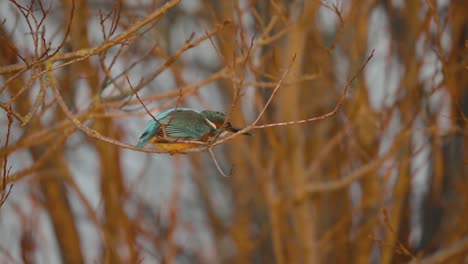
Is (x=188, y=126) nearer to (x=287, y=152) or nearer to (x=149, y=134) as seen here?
(x=149, y=134)

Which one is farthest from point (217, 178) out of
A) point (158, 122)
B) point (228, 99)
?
point (158, 122)

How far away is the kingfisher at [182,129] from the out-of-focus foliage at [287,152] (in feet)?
5.12

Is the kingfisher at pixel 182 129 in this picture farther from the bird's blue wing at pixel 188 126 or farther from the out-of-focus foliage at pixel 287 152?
the out-of-focus foliage at pixel 287 152

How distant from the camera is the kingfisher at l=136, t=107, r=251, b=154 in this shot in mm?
2672

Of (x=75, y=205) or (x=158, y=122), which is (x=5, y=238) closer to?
(x=75, y=205)

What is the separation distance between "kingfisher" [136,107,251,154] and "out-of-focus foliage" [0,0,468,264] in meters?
1.56

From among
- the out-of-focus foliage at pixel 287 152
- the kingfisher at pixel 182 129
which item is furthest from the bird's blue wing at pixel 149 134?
the out-of-focus foliage at pixel 287 152

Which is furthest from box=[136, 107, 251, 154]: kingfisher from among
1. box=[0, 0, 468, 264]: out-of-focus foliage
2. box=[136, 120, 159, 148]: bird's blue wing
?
box=[0, 0, 468, 264]: out-of-focus foliage

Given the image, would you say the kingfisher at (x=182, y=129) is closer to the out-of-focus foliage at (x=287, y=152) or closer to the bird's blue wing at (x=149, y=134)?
the bird's blue wing at (x=149, y=134)

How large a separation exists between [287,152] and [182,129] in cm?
360

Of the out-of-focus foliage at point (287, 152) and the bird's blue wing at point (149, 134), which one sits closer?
the bird's blue wing at point (149, 134)

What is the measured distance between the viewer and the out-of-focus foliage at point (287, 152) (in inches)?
206

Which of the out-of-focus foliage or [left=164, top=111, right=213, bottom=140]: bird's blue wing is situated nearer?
[left=164, top=111, right=213, bottom=140]: bird's blue wing

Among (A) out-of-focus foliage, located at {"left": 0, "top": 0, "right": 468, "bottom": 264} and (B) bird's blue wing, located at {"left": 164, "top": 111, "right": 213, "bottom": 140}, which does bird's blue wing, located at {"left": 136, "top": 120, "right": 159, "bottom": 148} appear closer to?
(B) bird's blue wing, located at {"left": 164, "top": 111, "right": 213, "bottom": 140}
